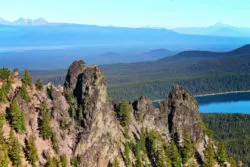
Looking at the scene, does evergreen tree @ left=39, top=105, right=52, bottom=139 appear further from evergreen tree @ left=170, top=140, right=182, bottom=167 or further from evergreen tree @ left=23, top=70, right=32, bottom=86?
evergreen tree @ left=170, top=140, right=182, bottom=167

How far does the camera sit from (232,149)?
433 feet

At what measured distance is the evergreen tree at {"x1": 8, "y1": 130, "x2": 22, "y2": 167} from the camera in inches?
1758

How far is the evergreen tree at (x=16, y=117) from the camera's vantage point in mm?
47438

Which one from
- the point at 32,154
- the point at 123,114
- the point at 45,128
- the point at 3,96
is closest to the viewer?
the point at 32,154

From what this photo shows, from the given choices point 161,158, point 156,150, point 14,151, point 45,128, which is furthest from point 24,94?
point 161,158

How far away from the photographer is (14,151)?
147 feet

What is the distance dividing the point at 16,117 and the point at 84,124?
11.0m

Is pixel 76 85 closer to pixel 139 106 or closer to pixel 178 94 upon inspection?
pixel 139 106

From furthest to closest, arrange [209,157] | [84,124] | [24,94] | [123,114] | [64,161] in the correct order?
[209,157] → [123,114] → [84,124] → [24,94] → [64,161]

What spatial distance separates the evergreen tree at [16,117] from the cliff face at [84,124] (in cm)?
72

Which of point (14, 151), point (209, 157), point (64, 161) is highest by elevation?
point (14, 151)

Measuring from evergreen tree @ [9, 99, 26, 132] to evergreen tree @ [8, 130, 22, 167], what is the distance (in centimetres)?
246

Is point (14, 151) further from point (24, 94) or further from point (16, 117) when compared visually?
point (24, 94)

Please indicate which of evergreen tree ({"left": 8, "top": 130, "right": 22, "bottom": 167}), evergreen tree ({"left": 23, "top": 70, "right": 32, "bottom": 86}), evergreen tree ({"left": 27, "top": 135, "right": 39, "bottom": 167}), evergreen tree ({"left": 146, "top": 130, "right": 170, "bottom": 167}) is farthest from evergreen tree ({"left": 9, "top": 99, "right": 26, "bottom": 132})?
evergreen tree ({"left": 146, "top": 130, "right": 170, "bottom": 167})
